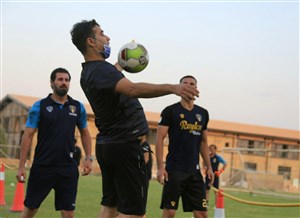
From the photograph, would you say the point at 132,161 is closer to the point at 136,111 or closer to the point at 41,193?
the point at 136,111

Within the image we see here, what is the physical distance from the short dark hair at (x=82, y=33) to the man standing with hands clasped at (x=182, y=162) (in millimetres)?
2905

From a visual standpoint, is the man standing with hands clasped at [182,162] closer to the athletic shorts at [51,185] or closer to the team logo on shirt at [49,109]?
the athletic shorts at [51,185]

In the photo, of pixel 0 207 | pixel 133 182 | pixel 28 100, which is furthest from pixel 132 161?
pixel 28 100

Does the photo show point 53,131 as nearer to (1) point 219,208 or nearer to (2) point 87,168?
(2) point 87,168

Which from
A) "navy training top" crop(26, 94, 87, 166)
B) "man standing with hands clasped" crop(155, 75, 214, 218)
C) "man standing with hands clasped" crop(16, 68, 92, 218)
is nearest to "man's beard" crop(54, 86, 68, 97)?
"man standing with hands clasped" crop(16, 68, 92, 218)

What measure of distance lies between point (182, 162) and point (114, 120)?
298 cm

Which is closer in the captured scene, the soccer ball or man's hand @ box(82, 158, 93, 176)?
the soccer ball

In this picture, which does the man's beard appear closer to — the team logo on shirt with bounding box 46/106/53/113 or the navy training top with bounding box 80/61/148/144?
the team logo on shirt with bounding box 46/106/53/113

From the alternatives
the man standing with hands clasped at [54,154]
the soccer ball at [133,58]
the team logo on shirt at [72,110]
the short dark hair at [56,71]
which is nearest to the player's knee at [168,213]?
the man standing with hands clasped at [54,154]

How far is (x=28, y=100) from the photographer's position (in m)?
61.5

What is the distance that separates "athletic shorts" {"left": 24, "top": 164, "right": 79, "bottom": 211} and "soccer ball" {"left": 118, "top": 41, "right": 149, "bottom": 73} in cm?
218

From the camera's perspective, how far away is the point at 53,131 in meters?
7.11

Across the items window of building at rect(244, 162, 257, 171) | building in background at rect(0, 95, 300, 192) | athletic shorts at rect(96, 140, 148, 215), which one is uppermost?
building in background at rect(0, 95, 300, 192)

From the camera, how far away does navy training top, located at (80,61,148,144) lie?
16.3 feet
